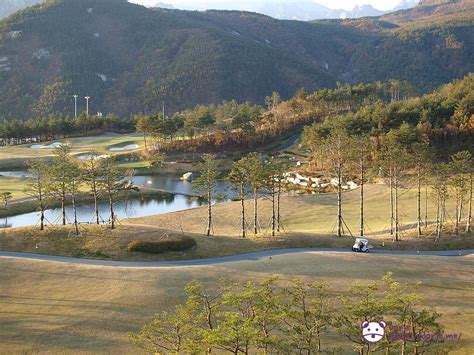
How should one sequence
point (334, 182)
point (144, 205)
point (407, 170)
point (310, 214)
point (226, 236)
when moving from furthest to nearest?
point (334, 182) < point (407, 170) < point (144, 205) < point (310, 214) < point (226, 236)

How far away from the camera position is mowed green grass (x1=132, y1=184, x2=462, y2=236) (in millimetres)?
51219

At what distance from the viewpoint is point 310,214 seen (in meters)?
56.7

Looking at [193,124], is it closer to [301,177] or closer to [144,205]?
[301,177]

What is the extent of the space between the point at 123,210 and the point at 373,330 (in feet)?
164

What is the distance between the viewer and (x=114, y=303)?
2772 cm

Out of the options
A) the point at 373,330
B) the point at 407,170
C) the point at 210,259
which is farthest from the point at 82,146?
the point at 373,330

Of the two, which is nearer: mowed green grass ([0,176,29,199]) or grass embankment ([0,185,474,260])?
grass embankment ([0,185,474,260])

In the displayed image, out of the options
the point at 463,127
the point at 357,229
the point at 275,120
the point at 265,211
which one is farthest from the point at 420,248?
the point at 275,120

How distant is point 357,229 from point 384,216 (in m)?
6.12

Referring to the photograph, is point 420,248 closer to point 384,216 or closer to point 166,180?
point 384,216

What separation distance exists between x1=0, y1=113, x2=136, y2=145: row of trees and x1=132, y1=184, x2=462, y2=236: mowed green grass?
7572 centimetres

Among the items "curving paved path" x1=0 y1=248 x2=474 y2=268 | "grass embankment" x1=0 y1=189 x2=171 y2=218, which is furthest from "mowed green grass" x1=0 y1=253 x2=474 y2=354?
"grass embankment" x1=0 y1=189 x2=171 y2=218

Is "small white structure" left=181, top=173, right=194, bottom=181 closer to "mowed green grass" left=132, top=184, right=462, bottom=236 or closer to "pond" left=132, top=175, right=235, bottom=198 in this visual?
"pond" left=132, top=175, right=235, bottom=198

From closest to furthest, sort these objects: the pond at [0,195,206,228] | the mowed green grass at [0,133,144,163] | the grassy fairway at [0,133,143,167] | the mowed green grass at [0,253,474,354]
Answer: the mowed green grass at [0,253,474,354]
the pond at [0,195,206,228]
the grassy fairway at [0,133,143,167]
the mowed green grass at [0,133,144,163]
